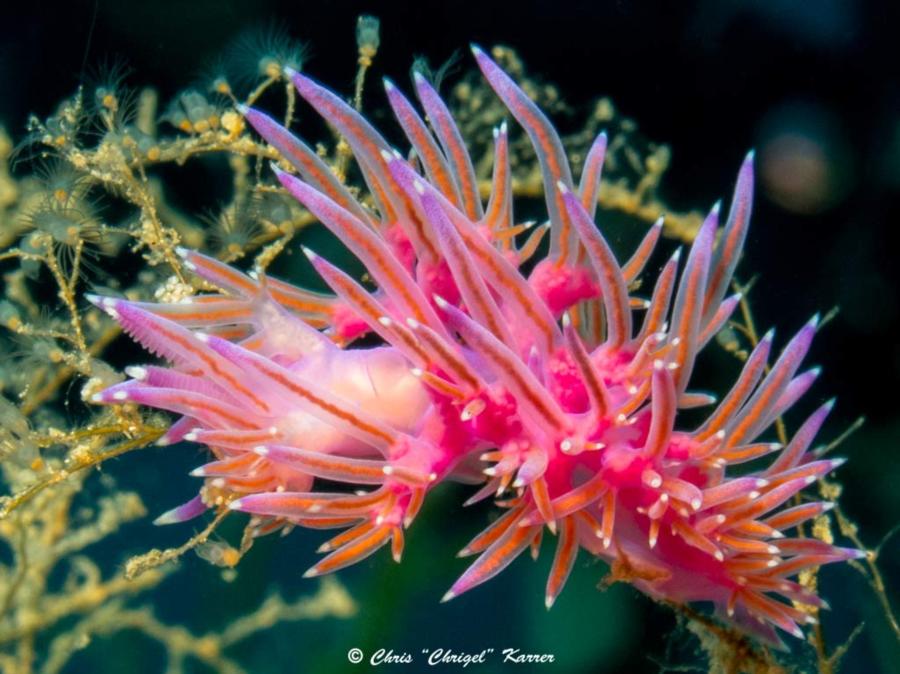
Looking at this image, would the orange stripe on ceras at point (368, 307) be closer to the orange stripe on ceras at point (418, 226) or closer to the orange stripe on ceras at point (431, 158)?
the orange stripe on ceras at point (418, 226)

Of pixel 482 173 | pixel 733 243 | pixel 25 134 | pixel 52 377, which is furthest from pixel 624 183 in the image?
pixel 52 377

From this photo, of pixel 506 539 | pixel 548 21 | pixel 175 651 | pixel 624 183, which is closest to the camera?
pixel 506 539

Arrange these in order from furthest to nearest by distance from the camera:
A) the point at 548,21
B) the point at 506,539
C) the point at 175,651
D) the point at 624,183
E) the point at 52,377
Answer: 1. the point at 175,651
2. the point at 52,377
3. the point at 624,183
4. the point at 548,21
5. the point at 506,539

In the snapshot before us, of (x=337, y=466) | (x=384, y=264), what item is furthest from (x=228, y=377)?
(x=384, y=264)

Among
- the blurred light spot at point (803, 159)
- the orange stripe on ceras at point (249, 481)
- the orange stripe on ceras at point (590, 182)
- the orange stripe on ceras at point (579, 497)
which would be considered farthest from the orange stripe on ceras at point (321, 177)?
the blurred light spot at point (803, 159)

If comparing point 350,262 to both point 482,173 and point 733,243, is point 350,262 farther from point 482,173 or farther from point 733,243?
point 733,243

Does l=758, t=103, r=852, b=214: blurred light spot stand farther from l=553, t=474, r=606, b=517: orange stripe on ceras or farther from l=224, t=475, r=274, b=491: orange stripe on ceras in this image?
l=224, t=475, r=274, b=491: orange stripe on ceras

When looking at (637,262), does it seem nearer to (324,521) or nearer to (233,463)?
(324,521)
